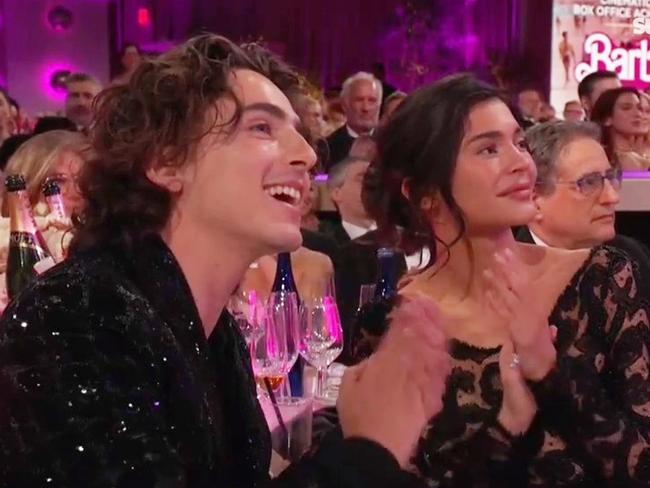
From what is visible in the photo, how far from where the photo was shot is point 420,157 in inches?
83.2

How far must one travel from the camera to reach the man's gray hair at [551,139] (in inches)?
116

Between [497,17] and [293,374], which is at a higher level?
[497,17]

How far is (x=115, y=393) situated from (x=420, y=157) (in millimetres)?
1077

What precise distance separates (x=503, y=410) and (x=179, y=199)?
2.37 ft

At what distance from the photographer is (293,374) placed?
251 cm

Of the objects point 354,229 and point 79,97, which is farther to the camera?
point 79,97

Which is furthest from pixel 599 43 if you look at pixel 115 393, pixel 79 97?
pixel 115 393

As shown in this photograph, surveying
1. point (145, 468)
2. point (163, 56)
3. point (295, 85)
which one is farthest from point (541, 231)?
point (145, 468)

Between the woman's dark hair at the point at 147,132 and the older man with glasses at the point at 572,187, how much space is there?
1628 millimetres

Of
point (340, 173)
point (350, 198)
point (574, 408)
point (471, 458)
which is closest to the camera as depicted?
point (574, 408)

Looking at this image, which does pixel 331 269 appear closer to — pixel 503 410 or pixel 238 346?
pixel 503 410

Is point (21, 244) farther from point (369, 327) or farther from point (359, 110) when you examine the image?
point (359, 110)

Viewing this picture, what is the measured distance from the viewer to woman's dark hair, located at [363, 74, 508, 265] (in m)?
2.05

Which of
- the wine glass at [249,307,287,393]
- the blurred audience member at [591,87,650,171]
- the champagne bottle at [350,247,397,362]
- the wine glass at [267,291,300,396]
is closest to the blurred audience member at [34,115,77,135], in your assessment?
the blurred audience member at [591,87,650,171]
